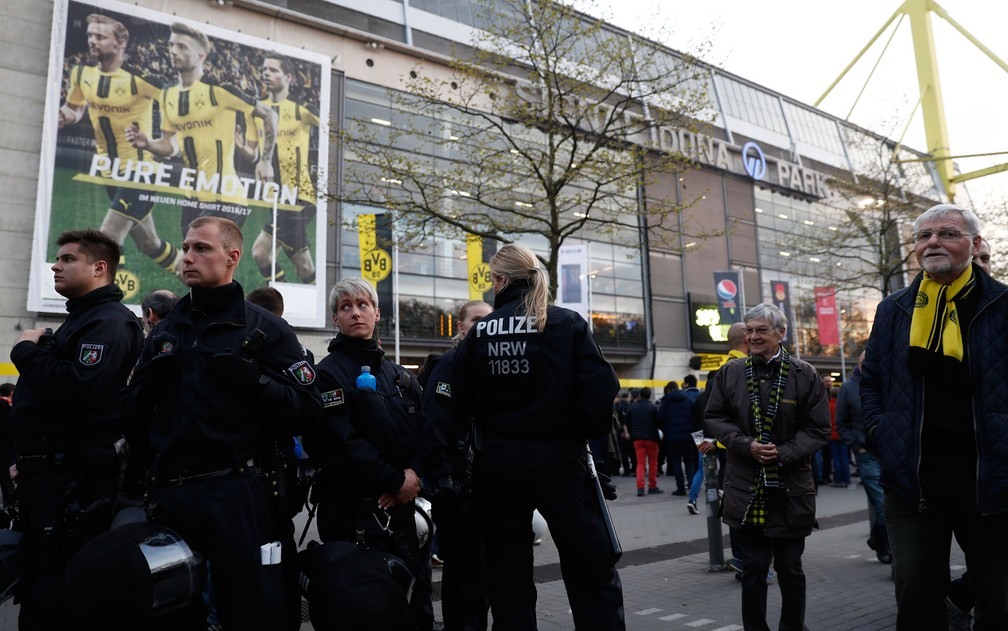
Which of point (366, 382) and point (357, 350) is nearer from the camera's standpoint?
point (366, 382)

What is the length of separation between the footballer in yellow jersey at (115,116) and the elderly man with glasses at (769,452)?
21.4 meters

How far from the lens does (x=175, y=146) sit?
2305 centimetres

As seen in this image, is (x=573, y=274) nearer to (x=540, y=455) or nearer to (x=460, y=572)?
(x=460, y=572)

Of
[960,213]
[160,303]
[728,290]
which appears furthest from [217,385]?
[728,290]

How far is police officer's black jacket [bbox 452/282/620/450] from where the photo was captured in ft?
11.1

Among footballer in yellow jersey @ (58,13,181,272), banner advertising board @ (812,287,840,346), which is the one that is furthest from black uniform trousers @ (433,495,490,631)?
banner advertising board @ (812,287,840,346)

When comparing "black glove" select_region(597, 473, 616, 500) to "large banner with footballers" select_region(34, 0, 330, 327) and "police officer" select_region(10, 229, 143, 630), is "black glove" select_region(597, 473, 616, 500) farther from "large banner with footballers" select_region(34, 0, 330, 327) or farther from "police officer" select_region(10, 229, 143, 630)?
"large banner with footballers" select_region(34, 0, 330, 327)

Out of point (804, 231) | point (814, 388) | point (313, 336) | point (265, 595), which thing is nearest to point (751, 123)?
point (804, 231)

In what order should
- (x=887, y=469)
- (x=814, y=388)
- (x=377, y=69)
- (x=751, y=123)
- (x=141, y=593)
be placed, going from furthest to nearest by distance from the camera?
(x=751, y=123)
(x=377, y=69)
(x=814, y=388)
(x=887, y=469)
(x=141, y=593)

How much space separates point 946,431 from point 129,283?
75.3ft

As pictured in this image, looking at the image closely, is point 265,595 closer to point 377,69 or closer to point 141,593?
point 141,593

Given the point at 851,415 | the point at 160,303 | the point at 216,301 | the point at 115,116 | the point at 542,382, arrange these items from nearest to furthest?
1. the point at 216,301
2. the point at 542,382
3. the point at 160,303
4. the point at 851,415
5. the point at 115,116

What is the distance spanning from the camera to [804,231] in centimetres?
4278

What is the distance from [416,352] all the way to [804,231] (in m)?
26.8
